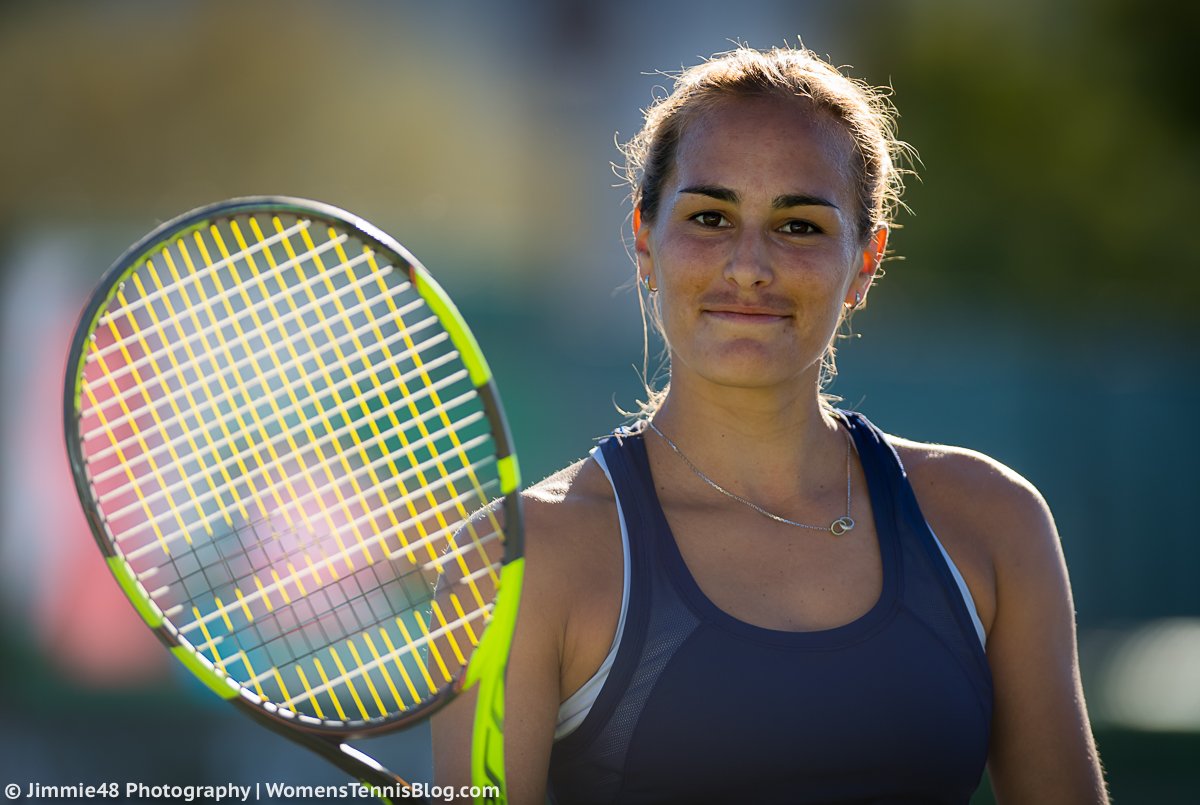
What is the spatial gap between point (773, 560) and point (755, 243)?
554mm

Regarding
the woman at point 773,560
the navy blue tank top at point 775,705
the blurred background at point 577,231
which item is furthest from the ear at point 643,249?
the blurred background at point 577,231

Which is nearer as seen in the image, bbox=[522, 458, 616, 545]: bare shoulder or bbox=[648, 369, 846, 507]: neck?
bbox=[522, 458, 616, 545]: bare shoulder

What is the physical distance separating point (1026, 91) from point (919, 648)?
935cm

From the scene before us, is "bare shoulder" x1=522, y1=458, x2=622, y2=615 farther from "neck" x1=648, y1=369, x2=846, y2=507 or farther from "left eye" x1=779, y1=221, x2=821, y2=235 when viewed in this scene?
"left eye" x1=779, y1=221, x2=821, y2=235

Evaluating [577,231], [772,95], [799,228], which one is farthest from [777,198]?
[577,231]

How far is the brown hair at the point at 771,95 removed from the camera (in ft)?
8.38

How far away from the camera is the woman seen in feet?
7.36

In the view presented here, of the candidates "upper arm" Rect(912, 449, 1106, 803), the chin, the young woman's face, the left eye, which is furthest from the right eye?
"upper arm" Rect(912, 449, 1106, 803)

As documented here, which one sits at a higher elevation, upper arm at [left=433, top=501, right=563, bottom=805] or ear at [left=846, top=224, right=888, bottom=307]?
ear at [left=846, top=224, right=888, bottom=307]

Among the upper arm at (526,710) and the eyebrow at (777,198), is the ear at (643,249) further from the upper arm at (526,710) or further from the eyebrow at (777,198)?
the upper arm at (526,710)

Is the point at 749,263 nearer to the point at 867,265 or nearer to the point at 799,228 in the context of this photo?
the point at 799,228

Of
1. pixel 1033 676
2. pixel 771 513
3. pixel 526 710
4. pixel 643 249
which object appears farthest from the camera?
pixel 643 249

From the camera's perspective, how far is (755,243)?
8.05ft

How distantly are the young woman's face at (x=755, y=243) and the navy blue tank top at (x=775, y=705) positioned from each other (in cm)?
35
